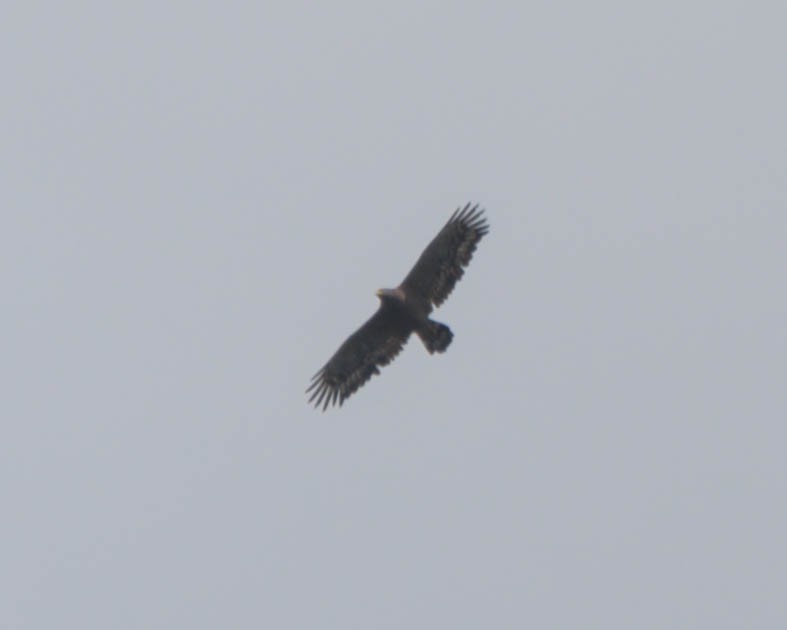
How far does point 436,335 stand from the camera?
49500 mm

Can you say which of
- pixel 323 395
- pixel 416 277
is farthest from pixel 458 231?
pixel 323 395

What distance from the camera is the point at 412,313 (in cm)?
4906

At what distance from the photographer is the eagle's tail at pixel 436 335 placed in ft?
162

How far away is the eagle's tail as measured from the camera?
162ft

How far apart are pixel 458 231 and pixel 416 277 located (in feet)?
3.75

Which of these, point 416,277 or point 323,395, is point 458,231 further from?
point 323,395

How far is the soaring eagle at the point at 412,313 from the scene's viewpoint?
160 ft

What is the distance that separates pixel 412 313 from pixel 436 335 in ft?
2.45

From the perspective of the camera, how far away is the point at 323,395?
166 feet

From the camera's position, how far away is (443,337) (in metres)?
49.5

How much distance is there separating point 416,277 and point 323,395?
11.0 feet

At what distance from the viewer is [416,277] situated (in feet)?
160

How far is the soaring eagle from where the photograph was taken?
48.8 metres

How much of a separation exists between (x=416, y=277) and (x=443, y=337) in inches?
54.4
